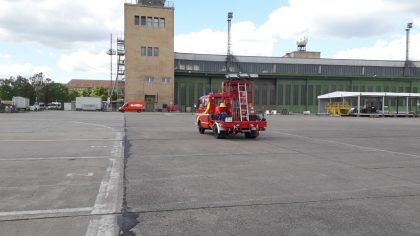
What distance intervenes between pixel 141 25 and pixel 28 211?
8012 centimetres

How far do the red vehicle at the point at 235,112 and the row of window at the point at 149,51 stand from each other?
210 feet

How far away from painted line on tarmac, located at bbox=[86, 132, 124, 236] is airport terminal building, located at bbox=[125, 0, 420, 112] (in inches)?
2849

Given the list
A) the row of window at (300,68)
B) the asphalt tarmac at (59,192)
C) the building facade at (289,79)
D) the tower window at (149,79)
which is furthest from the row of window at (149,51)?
the asphalt tarmac at (59,192)

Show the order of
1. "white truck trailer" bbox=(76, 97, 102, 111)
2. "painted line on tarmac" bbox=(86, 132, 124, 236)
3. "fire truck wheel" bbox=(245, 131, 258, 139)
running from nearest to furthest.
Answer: "painted line on tarmac" bbox=(86, 132, 124, 236), "fire truck wheel" bbox=(245, 131, 258, 139), "white truck trailer" bbox=(76, 97, 102, 111)

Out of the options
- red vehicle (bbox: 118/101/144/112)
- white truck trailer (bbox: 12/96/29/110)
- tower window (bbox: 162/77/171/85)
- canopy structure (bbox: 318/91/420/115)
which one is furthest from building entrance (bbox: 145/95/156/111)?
canopy structure (bbox: 318/91/420/115)

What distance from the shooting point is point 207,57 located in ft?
301

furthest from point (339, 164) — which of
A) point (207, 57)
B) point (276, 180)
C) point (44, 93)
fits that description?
point (44, 93)

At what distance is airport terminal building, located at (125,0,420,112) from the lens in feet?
273

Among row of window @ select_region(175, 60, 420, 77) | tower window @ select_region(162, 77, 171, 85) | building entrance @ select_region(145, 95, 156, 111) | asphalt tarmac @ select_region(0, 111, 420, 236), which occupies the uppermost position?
row of window @ select_region(175, 60, 420, 77)

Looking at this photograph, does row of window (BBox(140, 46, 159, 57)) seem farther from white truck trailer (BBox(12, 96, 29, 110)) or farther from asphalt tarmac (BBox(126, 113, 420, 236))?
asphalt tarmac (BBox(126, 113, 420, 236))

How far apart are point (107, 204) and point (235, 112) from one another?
1386 cm

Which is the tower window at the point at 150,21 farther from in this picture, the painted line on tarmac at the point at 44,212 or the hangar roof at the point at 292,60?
the painted line on tarmac at the point at 44,212

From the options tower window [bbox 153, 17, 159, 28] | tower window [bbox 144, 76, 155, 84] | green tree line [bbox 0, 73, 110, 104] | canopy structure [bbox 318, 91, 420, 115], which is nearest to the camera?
canopy structure [bbox 318, 91, 420, 115]

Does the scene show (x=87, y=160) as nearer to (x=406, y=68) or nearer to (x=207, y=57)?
(x=207, y=57)
